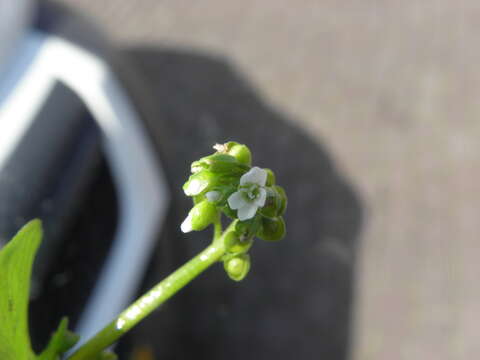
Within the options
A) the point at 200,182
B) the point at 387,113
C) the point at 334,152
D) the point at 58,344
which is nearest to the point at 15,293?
the point at 58,344

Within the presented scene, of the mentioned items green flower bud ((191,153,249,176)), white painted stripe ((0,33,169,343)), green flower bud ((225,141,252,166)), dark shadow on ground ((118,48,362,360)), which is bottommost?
green flower bud ((191,153,249,176))

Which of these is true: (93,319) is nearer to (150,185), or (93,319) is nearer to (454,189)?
(150,185)

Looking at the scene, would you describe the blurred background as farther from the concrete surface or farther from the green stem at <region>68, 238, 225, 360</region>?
the green stem at <region>68, 238, 225, 360</region>

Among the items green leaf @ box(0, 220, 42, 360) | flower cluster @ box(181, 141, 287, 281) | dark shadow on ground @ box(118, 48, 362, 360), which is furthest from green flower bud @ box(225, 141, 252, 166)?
dark shadow on ground @ box(118, 48, 362, 360)

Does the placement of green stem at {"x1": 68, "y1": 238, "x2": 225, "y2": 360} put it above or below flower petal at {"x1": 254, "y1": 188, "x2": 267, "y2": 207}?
below

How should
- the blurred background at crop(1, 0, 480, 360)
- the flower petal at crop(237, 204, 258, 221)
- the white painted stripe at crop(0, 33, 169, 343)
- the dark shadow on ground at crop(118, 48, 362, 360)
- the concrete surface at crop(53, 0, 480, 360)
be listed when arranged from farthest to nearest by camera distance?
the concrete surface at crop(53, 0, 480, 360)
the blurred background at crop(1, 0, 480, 360)
the dark shadow on ground at crop(118, 48, 362, 360)
the white painted stripe at crop(0, 33, 169, 343)
the flower petal at crop(237, 204, 258, 221)

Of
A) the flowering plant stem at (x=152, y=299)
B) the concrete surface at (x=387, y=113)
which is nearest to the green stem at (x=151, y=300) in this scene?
the flowering plant stem at (x=152, y=299)

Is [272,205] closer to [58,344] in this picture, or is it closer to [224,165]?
[224,165]

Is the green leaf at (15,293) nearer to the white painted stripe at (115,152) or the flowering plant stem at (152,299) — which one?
the flowering plant stem at (152,299)
